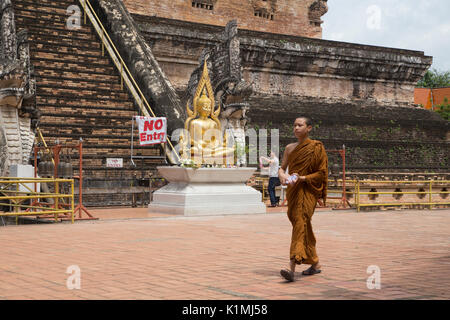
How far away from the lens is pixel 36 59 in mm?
17344

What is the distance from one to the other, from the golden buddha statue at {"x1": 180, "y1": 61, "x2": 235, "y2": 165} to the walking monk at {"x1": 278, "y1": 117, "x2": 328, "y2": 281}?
6.76 metres

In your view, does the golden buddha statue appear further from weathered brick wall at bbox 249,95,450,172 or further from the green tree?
the green tree

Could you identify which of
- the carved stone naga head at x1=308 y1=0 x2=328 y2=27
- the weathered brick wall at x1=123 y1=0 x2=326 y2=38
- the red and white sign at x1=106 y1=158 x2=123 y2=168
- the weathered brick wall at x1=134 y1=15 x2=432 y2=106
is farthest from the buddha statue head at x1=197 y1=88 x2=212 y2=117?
the carved stone naga head at x1=308 y1=0 x2=328 y2=27

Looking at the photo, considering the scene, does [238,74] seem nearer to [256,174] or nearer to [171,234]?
[256,174]

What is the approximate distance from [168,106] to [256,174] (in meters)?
2.86

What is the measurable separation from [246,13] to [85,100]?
11.6 metres

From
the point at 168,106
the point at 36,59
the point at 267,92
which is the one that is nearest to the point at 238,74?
the point at 168,106

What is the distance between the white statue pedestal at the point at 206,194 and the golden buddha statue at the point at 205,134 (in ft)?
1.04

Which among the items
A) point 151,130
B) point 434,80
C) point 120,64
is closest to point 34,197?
point 151,130

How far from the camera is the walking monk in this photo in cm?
584

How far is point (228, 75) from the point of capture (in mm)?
15672

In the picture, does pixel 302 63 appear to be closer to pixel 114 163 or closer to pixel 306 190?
pixel 114 163

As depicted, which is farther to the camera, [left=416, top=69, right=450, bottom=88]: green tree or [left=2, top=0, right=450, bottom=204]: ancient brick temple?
[left=416, top=69, right=450, bottom=88]: green tree

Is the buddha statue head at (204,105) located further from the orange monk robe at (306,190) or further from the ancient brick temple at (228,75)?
the orange monk robe at (306,190)
